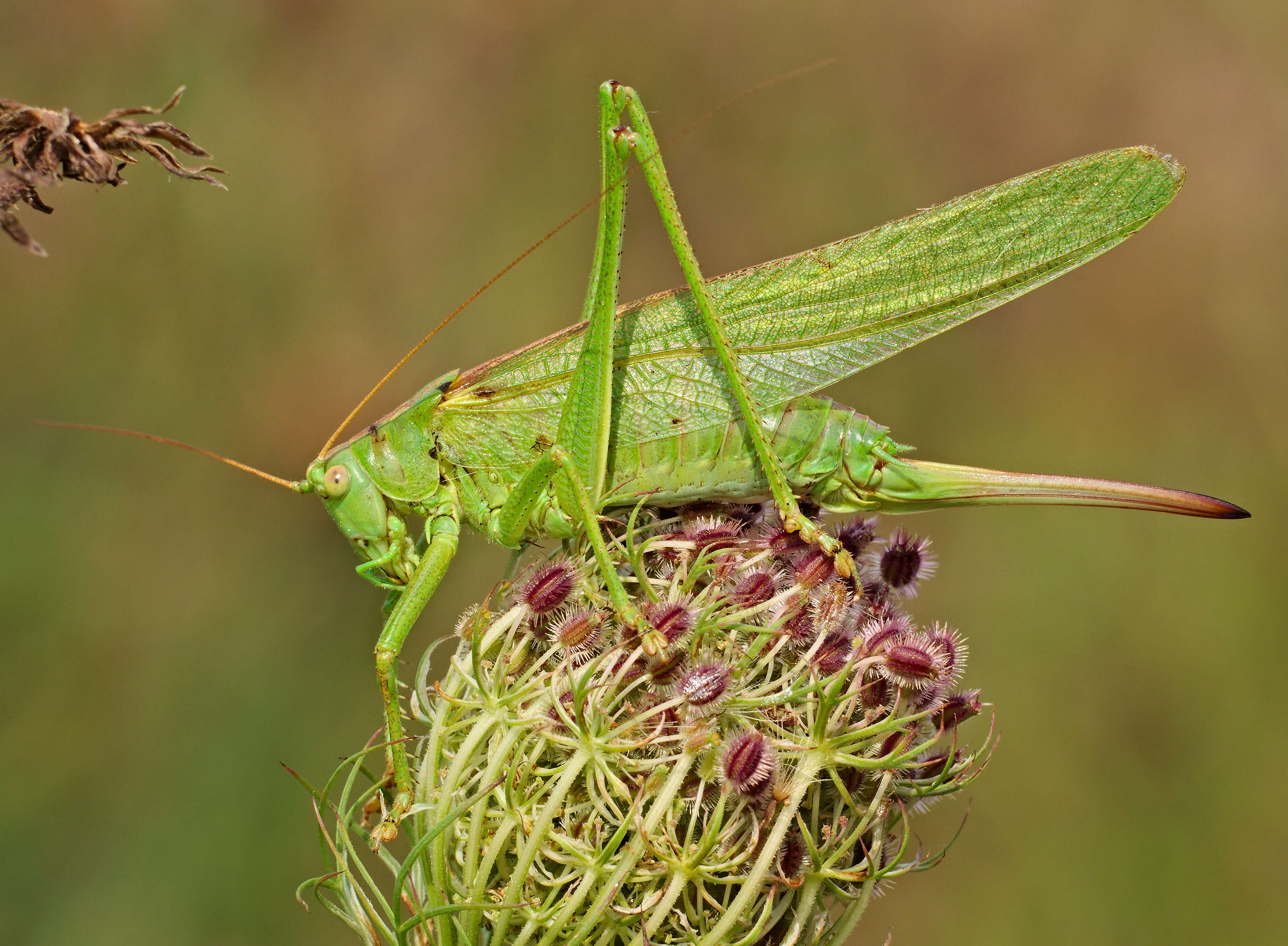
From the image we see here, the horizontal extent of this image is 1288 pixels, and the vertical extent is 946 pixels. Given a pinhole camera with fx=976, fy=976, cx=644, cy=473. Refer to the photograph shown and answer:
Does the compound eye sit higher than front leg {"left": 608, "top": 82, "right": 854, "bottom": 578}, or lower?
lower

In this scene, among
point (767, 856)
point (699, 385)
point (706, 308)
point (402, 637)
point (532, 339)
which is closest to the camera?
point (767, 856)

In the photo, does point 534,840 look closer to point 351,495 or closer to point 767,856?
point 767,856

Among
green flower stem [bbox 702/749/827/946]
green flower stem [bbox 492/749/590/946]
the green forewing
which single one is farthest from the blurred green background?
green flower stem [bbox 702/749/827/946]

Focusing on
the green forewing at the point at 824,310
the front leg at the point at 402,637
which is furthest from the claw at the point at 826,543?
the front leg at the point at 402,637

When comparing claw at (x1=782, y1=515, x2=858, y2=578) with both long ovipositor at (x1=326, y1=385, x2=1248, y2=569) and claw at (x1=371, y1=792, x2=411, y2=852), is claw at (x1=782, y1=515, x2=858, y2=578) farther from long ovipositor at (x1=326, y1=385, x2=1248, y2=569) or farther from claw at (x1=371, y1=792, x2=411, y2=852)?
claw at (x1=371, y1=792, x2=411, y2=852)

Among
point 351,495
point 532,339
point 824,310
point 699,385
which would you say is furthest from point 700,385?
point 532,339

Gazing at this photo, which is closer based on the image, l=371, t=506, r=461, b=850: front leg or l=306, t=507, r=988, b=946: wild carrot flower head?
l=306, t=507, r=988, b=946: wild carrot flower head

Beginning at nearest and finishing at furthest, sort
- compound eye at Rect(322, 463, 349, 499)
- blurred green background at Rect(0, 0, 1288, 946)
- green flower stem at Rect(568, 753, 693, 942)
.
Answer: green flower stem at Rect(568, 753, 693, 942)
compound eye at Rect(322, 463, 349, 499)
blurred green background at Rect(0, 0, 1288, 946)

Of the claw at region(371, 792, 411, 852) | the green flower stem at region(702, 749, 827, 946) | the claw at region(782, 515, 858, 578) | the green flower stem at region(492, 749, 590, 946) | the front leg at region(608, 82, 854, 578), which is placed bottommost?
the claw at region(371, 792, 411, 852)

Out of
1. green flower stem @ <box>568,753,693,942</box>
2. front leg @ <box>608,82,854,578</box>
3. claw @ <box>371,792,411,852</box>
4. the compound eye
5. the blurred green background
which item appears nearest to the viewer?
green flower stem @ <box>568,753,693,942</box>
